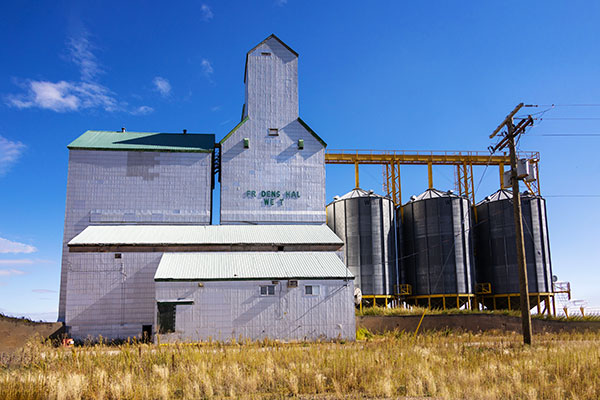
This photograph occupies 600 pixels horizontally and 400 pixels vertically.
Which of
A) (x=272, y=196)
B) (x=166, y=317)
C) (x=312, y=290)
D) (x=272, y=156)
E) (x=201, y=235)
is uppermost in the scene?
(x=272, y=156)

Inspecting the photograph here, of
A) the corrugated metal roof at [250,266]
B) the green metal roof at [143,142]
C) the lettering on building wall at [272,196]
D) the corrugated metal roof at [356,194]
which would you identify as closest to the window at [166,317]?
the corrugated metal roof at [250,266]

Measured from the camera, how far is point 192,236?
1246 inches

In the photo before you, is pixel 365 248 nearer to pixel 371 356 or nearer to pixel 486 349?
pixel 486 349

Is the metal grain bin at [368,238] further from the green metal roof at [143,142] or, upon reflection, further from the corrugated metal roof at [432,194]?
the green metal roof at [143,142]

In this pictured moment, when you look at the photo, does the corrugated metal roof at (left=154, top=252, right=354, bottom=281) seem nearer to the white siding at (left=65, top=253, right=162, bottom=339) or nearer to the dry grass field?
the white siding at (left=65, top=253, right=162, bottom=339)

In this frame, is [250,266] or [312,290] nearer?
[312,290]

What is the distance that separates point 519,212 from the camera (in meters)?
20.8

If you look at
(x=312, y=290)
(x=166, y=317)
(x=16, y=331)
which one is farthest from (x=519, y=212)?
(x=16, y=331)

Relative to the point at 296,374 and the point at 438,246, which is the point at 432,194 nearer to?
the point at 438,246

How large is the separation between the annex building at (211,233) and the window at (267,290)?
0.06m

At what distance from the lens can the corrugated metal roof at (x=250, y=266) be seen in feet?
88.8

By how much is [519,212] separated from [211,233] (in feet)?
64.2

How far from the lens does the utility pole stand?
2005 centimetres

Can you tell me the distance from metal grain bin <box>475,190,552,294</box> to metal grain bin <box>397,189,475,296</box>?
2.10 m
